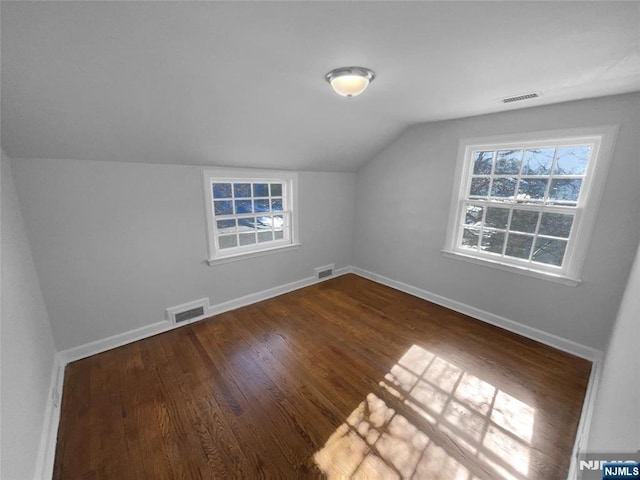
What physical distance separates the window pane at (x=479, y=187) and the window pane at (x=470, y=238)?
17.1 inches

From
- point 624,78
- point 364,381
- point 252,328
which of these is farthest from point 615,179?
point 252,328

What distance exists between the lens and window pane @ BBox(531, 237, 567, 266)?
7.94 ft

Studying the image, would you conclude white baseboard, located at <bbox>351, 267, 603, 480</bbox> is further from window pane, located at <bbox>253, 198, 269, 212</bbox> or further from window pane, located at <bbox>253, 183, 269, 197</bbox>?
window pane, located at <bbox>253, 183, 269, 197</bbox>

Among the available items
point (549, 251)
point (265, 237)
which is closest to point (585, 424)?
point (549, 251)

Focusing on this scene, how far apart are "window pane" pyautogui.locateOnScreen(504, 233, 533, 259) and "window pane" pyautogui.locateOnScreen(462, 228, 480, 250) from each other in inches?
12.6

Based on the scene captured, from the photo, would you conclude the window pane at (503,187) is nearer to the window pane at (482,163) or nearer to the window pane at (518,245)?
the window pane at (482,163)

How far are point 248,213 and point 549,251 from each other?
336cm

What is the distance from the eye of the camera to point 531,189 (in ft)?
8.25

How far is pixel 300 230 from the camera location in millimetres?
3643

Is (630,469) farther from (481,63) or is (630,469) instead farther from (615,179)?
(615,179)

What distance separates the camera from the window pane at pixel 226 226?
9.87 feet

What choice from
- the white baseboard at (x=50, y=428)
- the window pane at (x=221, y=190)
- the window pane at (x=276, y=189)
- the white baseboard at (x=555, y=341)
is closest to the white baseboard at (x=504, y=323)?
the white baseboard at (x=555, y=341)

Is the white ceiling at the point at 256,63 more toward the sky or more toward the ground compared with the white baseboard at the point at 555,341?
more toward the sky

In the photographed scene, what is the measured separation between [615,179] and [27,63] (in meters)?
4.04
